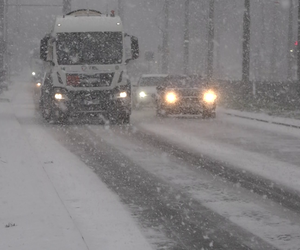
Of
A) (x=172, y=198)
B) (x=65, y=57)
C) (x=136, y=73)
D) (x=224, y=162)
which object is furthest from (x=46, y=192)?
(x=136, y=73)

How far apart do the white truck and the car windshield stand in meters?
9.25

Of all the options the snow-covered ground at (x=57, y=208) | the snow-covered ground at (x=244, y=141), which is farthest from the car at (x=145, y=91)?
A: the snow-covered ground at (x=57, y=208)

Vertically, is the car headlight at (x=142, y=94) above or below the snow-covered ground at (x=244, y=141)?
above

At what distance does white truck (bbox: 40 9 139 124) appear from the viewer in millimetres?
22797

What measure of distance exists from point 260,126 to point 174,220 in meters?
15.1

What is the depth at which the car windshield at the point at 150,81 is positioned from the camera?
1277 inches

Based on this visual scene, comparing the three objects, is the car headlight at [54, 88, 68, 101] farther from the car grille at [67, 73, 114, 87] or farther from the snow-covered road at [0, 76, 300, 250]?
the snow-covered road at [0, 76, 300, 250]

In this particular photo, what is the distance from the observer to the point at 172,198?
9719 mm

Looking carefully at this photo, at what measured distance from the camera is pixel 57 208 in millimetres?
8578

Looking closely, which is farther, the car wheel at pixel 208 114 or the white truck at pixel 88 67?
the car wheel at pixel 208 114

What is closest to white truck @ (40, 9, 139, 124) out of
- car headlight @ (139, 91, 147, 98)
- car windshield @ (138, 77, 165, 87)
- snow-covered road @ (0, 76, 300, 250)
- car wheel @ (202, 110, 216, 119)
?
A: snow-covered road @ (0, 76, 300, 250)

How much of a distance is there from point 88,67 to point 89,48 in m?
0.61

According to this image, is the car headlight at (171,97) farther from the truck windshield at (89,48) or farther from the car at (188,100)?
the truck windshield at (89,48)

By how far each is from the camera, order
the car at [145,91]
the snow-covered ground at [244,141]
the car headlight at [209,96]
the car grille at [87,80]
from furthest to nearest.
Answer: the car at [145,91] → the car headlight at [209,96] → the car grille at [87,80] → the snow-covered ground at [244,141]
